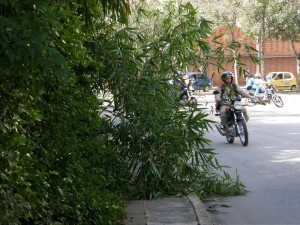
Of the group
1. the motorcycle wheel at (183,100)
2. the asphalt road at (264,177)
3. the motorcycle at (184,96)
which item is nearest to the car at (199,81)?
the motorcycle at (184,96)

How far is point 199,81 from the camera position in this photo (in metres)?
10.7

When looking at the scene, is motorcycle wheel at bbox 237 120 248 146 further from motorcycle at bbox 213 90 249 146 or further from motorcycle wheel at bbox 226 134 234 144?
motorcycle wheel at bbox 226 134 234 144

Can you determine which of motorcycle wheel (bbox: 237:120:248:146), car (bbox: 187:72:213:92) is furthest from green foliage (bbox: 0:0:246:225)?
motorcycle wheel (bbox: 237:120:248:146)

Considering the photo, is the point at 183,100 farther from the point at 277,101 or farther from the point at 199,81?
the point at 277,101

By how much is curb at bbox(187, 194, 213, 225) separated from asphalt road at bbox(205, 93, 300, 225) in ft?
0.84

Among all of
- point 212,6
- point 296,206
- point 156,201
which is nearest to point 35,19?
point 156,201

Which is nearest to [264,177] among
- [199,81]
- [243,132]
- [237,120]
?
[199,81]

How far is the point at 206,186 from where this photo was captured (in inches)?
428

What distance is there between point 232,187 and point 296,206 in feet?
4.79

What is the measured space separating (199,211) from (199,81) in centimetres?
254

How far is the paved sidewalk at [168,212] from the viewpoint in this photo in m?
8.28

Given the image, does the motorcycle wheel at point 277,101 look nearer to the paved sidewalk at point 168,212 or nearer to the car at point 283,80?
the car at point 283,80

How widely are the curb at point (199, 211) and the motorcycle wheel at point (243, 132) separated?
7.60 m

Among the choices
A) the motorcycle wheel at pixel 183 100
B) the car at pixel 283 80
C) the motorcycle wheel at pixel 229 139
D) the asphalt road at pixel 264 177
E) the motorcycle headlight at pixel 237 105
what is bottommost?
the asphalt road at pixel 264 177
